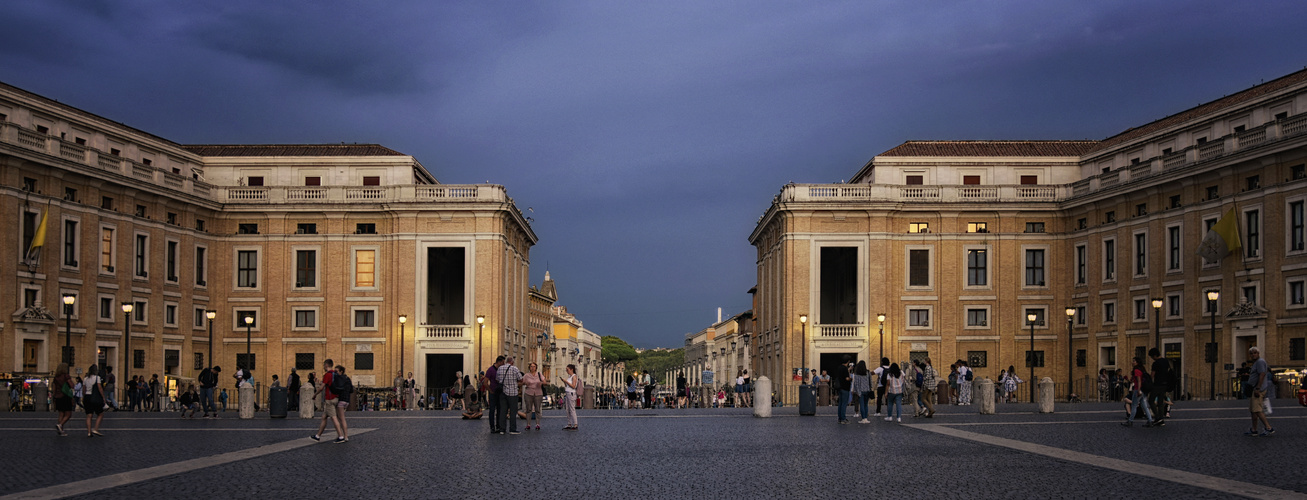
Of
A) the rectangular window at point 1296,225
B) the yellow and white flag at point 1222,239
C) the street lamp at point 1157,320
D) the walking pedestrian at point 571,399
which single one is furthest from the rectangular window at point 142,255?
the rectangular window at point 1296,225

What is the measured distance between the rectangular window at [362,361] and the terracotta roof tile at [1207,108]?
41.7 metres

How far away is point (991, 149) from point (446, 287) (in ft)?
111

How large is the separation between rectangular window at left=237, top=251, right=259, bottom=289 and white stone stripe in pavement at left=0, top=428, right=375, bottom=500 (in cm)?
4782

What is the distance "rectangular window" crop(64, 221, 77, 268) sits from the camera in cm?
5328

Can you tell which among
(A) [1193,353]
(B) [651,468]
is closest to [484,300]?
(A) [1193,353]

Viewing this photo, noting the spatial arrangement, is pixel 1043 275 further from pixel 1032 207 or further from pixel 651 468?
pixel 651 468

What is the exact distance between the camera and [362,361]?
64.7 m

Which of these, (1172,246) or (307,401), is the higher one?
(1172,246)

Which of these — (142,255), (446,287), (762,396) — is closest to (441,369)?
(446,287)

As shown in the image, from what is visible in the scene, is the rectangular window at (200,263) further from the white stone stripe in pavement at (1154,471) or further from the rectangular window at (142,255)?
the white stone stripe in pavement at (1154,471)

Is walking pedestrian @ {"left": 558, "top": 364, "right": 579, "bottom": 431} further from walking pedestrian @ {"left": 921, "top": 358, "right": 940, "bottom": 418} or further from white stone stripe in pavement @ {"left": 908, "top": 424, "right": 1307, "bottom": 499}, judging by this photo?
white stone stripe in pavement @ {"left": 908, "top": 424, "right": 1307, "bottom": 499}

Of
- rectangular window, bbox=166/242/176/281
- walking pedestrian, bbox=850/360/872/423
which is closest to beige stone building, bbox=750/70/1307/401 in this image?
walking pedestrian, bbox=850/360/872/423

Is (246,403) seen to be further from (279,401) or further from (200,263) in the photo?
(200,263)

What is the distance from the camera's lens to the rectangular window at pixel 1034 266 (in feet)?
218
